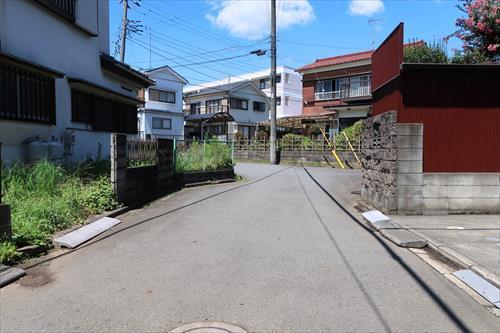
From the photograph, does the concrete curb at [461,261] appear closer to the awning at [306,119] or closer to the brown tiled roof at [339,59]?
the awning at [306,119]

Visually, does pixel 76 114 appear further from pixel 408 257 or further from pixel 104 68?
pixel 408 257

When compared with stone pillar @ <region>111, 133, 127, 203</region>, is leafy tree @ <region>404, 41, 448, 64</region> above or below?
above

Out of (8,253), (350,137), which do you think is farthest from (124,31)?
(8,253)

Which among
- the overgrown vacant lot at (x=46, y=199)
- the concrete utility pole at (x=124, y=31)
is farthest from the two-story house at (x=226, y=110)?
the overgrown vacant lot at (x=46, y=199)

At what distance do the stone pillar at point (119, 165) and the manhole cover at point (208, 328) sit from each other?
622 cm

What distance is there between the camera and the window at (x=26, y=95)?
30.8ft

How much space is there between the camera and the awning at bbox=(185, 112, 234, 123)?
42.3 m

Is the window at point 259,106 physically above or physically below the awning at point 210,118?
above

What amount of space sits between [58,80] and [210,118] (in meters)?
31.5

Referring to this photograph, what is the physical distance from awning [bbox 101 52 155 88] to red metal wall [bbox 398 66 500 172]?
34.8 feet

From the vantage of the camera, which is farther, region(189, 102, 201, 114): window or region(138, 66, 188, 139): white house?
region(189, 102, 201, 114): window

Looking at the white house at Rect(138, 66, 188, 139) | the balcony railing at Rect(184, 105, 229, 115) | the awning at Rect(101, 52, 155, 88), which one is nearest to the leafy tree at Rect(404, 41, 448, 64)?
the awning at Rect(101, 52, 155, 88)

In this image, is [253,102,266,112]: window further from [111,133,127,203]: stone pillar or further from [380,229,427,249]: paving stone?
[380,229,427,249]: paving stone

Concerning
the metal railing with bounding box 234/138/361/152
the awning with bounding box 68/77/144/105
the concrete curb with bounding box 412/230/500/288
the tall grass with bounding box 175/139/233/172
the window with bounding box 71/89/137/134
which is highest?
the awning with bounding box 68/77/144/105
